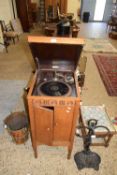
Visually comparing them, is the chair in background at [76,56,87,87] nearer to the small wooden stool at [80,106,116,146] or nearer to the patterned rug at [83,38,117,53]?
the small wooden stool at [80,106,116,146]

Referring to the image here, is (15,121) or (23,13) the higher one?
(23,13)

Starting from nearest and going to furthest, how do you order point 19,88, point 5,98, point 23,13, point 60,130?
point 60,130, point 5,98, point 19,88, point 23,13

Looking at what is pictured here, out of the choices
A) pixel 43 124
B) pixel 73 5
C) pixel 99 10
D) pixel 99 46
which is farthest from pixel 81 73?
pixel 99 10

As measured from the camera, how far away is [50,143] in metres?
1.48

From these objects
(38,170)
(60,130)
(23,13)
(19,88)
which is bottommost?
(38,170)

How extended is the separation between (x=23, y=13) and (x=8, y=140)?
5.13m

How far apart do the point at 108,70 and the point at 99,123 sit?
6.38 ft

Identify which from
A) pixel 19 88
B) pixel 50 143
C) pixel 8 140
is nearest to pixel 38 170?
pixel 50 143

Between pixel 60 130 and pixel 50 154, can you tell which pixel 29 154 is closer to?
pixel 50 154

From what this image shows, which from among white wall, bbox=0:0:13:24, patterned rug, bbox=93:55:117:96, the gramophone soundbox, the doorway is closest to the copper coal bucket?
the gramophone soundbox

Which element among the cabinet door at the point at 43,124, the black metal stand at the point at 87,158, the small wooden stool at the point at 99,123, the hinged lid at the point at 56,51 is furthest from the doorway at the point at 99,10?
the cabinet door at the point at 43,124

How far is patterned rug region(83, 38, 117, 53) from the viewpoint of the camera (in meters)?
4.45

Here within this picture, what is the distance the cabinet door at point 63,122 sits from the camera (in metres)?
1.20

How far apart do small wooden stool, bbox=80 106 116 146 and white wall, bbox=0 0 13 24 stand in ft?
13.1
